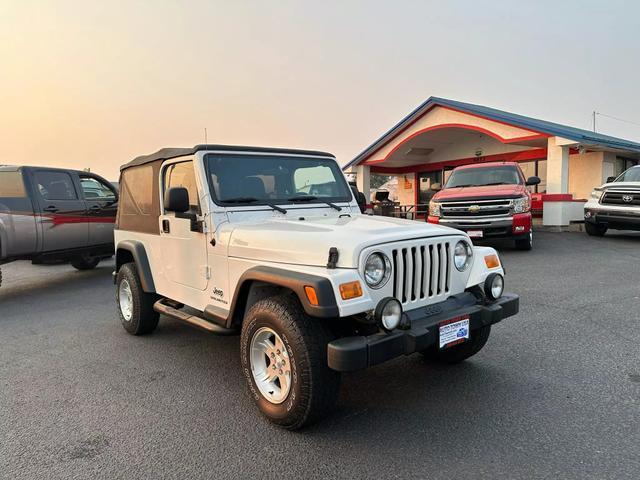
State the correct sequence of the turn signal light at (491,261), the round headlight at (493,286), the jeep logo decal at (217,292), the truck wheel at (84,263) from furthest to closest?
the truck wheel at (84,263) → the jeep logo decal at (217,292) → the turn signal light at (491,261) → the round headlight at (493,286)

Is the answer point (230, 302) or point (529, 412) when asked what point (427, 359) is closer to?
point (529, 412)

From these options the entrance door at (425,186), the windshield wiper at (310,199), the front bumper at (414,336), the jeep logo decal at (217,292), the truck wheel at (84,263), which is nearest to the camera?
the front bumper at (414,336)

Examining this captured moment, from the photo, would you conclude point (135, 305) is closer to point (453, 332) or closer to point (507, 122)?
point (453, 332)

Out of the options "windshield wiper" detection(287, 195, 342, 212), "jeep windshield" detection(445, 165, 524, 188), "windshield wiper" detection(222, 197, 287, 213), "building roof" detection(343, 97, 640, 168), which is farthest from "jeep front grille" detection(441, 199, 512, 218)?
"windshield wiper" detection(222, 197, 287, 213)

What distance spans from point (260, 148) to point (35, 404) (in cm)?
278

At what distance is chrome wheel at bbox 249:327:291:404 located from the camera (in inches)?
118

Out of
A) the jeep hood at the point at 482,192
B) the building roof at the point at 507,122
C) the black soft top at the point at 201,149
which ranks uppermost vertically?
the building roof at the point at 507,122

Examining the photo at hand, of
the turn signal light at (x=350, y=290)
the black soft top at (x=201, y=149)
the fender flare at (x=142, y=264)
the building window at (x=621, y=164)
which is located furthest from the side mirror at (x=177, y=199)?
the building window at (x=621, y=164)

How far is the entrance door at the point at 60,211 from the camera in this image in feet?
25.2

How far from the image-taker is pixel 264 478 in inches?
98.1

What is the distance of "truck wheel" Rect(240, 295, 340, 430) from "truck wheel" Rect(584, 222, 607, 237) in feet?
38.5

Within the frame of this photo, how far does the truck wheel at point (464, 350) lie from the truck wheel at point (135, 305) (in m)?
2.99

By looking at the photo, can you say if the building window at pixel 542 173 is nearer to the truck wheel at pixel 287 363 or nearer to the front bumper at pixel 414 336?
the front bumper at pixel 414 336

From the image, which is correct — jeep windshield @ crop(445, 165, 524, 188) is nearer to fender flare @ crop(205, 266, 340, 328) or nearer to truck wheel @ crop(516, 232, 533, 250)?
truck wheel @ crop(516, 232, 533, 250)
